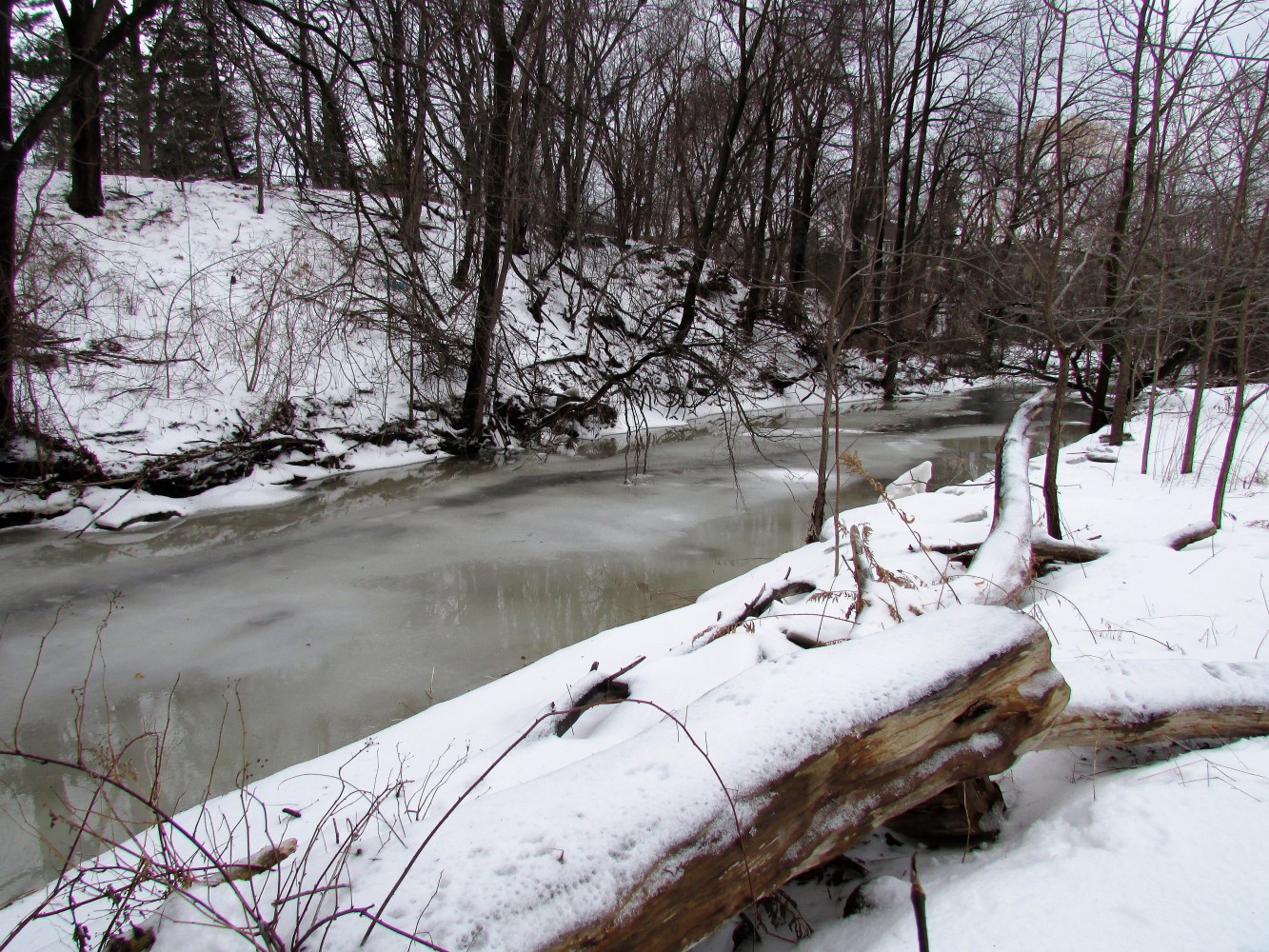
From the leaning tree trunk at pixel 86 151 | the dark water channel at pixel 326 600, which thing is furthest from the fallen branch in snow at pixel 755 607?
the leaning tree trunk at pixel 86 151

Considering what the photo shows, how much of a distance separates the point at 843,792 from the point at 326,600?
4808 millimetres

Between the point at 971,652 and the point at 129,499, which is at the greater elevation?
the point at 971,652

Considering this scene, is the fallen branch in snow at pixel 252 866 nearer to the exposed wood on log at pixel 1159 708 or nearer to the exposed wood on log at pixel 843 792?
the exposed wood on log at pixel 843 792

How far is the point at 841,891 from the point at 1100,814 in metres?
0.64

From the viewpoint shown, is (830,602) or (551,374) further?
(551,374)

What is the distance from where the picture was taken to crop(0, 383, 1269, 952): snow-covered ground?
1239 mm

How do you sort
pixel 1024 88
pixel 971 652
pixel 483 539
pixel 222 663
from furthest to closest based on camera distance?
pixel 1024 88 → pixel 483 539 → pixel 222 663 → pixel 971 652

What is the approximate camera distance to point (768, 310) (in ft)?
62.7

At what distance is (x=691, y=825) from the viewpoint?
4.43 feet

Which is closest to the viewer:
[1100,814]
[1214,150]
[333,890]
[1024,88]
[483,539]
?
[333,890]

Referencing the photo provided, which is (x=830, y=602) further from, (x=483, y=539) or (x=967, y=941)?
(x=483, y=539)

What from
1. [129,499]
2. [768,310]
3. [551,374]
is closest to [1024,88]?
[768,310]

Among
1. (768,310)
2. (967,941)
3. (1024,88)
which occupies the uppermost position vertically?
(1024,88)

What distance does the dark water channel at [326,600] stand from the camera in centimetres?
363
